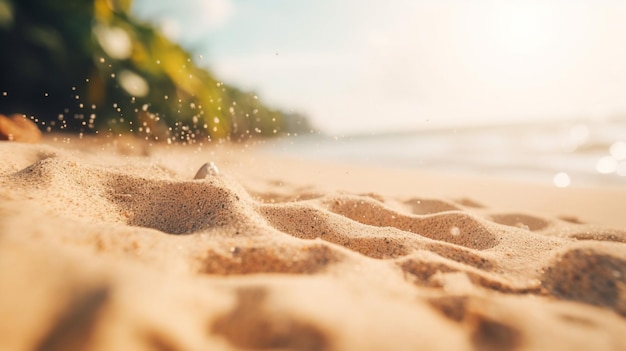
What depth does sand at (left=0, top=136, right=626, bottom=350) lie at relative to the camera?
2.16 ft

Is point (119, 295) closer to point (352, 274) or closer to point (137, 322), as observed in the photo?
point (137, 322)

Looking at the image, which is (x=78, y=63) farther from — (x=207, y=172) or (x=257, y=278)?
(x=257, y=278)

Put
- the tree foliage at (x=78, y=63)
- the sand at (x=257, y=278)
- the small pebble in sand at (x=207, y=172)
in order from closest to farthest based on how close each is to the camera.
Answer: the sand at (x=257, y=278), the small pebble in sand at (x=207, y=172), the tree foliage at (x=78, y=63)

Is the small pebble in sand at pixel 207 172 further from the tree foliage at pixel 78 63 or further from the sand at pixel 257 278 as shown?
the tree foliage at pixel 78 63

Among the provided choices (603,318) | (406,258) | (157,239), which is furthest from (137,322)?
(603,318)

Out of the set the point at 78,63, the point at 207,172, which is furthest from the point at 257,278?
the point at 78,63

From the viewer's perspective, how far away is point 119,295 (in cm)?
67

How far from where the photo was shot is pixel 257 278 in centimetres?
84

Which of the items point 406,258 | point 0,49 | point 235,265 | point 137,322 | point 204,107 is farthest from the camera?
point 204,107

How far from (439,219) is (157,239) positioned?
111 cm

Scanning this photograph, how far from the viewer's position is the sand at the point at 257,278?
2.16 ft

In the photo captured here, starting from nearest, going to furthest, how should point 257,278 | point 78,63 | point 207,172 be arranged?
point 257,278 → point 207,172 → point 78,63

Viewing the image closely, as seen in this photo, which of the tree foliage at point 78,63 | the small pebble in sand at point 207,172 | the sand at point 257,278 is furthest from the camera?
the tree foliage at point 78,63

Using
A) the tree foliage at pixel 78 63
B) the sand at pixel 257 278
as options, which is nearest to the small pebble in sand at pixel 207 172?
the sand at pixel 257 278
